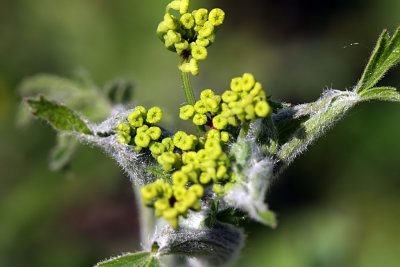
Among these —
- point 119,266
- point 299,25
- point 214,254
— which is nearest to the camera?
point 119,266

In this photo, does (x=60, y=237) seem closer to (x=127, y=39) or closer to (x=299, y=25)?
(x=127, y=39)

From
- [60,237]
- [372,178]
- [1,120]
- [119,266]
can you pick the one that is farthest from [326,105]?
[1,120]

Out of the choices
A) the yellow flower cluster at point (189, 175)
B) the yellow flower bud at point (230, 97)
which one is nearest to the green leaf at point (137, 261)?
the yellow flower cluster at point (189, 175)

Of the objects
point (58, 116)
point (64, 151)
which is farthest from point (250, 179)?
point (64, 151)

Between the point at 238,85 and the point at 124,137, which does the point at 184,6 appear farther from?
the point at 124,137

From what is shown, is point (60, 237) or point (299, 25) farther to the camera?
point (299, 25)

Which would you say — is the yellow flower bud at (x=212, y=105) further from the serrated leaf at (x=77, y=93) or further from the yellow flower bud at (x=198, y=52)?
the serrated leaf at (x=77, y=93)
